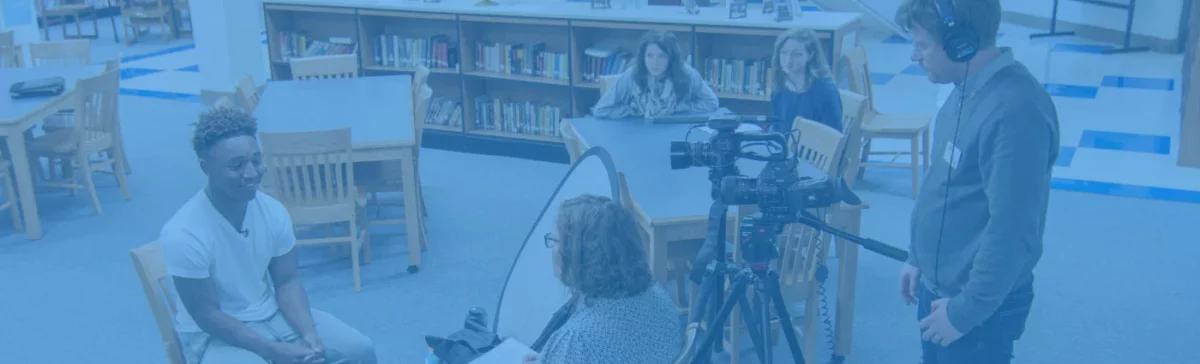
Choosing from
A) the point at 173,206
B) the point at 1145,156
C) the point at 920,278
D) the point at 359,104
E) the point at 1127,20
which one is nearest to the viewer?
the point at 920,278

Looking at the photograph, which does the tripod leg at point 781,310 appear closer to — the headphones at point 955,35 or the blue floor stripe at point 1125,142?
the headphones at point 955,35

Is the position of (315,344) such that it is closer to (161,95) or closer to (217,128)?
(217,128)

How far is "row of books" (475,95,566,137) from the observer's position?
581 centimetres

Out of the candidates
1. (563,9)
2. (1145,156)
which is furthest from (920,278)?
(1145,156)

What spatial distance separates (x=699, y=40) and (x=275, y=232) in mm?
3194

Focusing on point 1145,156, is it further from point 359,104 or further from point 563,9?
point 359,104

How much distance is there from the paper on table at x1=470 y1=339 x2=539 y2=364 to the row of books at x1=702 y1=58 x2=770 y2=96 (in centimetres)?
310

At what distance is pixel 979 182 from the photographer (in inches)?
65.9

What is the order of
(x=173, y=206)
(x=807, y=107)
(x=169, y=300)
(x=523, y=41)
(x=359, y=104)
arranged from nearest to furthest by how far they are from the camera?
1. (x=169, y=300)
2. (x=807, y=107)
3. (x=359, y=104)
4. (x=173, y=206)
5. (x=523, y=41)

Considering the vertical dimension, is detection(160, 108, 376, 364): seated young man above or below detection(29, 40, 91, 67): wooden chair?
below

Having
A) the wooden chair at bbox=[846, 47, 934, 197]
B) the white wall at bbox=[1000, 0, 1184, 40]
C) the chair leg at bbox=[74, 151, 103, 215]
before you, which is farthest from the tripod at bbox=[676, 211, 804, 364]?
the white wall at bbox=[1000, 0, 1184, 40]

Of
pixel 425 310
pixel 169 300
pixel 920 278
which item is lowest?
pixel 425 310

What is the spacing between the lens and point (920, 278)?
1979 mm

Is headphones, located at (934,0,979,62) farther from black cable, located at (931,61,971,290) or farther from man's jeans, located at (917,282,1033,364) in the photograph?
man's jeans, located at (917,282,1033,364)
